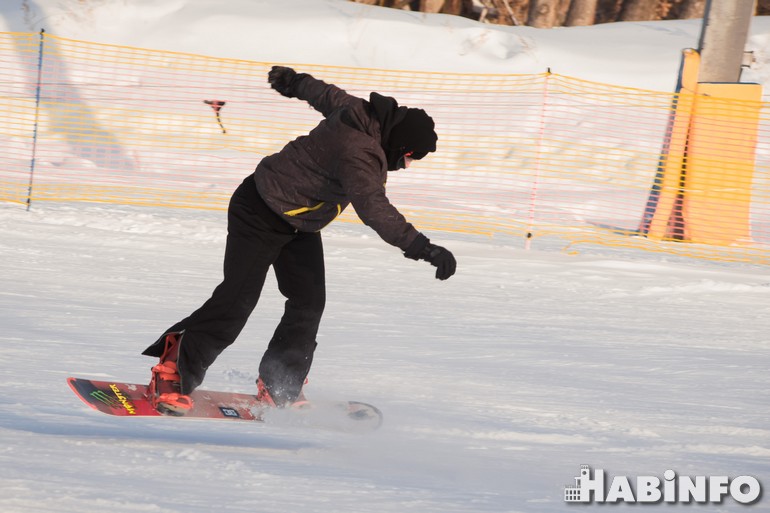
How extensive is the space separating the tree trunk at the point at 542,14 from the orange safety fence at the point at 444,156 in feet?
21.9

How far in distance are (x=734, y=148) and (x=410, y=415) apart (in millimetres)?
8915

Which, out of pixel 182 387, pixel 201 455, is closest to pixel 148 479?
pixel 201 455

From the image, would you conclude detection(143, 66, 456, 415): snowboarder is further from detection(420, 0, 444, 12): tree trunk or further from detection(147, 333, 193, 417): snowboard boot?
detection(420, 0, 444, 12): tree trunk

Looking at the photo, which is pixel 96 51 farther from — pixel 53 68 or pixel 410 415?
pixel 410 415

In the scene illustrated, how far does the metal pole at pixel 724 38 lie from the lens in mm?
12219

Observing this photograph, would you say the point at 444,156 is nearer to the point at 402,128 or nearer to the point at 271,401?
the point at 271,401

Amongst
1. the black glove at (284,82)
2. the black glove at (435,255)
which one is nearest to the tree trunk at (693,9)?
the black glove at (284,82)

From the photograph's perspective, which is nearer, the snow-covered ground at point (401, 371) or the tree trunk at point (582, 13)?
the snow-covered ground at point (401, 371)

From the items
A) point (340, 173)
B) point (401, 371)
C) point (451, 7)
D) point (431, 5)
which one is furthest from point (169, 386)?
point (451, 7)

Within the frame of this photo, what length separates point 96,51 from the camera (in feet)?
55.9

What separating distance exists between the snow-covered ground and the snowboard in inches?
3.0

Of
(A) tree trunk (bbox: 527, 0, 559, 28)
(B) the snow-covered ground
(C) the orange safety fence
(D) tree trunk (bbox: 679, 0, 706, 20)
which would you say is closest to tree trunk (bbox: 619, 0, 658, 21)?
(D) tree trunk (bbox: 679, 0, 706, 20)

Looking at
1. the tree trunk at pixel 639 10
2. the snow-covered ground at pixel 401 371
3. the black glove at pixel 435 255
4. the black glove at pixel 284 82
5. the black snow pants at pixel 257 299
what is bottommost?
the snow-covered ground at pixel 401 371

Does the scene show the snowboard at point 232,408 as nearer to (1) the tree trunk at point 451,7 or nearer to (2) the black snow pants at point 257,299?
(2) the black snow pants at point 257,299
